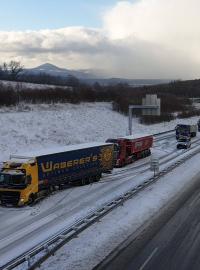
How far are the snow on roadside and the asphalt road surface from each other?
103cm

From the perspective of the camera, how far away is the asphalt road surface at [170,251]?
18.2 m

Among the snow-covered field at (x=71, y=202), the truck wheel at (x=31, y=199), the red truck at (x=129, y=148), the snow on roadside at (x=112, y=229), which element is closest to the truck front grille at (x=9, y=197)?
the snow-covered field at (x=71, y=202)

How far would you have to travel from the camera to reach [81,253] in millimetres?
19812

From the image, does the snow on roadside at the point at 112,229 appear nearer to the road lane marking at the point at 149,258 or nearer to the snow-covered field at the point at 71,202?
the snow-covered field at the point at 71,202

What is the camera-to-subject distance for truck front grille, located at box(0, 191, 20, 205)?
29594mm

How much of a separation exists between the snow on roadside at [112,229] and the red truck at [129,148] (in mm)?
10072

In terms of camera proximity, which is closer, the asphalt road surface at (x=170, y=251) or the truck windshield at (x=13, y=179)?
the asphalt road surface at (x=170, y=251)

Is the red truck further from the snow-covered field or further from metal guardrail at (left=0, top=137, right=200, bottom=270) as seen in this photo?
metal guardrail at (left=0, top=137, right=200, bottom=270)

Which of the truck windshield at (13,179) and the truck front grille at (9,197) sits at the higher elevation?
the truck windshield at (13,179)

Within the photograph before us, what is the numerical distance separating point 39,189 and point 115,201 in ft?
18.1

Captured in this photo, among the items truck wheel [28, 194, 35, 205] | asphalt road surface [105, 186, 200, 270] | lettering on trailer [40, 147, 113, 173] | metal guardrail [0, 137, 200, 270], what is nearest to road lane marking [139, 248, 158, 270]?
asphalt road surface [105, 186, 200, 270]

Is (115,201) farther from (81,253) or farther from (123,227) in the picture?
(81,253)

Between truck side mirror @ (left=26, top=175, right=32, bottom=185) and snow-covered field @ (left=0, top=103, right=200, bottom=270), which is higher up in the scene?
truck side mirror @ (left=26, top=175, right=32, bottom=185)

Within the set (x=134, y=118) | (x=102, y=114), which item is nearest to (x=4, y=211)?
(x=102, y=114)
